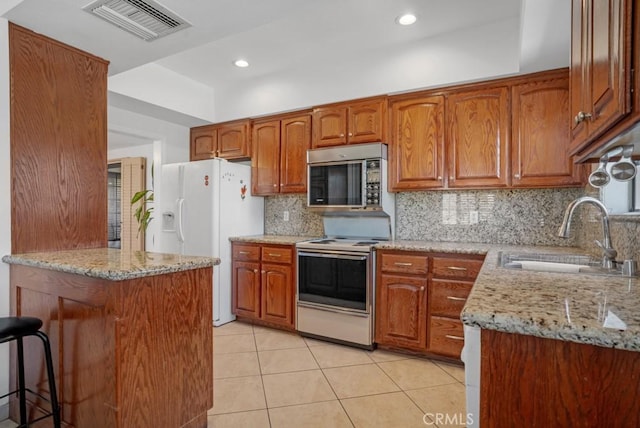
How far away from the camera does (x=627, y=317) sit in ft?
2.55

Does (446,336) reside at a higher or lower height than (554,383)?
lower

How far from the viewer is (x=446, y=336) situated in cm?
261

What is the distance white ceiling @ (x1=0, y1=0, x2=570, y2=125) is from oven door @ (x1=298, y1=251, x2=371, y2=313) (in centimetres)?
149

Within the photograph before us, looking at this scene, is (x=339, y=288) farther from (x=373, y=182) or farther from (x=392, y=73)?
(x=392, y=73)

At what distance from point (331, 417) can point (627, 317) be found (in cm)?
161

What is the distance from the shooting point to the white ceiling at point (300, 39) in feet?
6.15

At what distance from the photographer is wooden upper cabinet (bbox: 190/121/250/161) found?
3859mm

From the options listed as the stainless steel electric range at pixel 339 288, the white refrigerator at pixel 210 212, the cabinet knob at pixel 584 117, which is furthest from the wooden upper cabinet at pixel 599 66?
the white refrigerator at pixel 210 212

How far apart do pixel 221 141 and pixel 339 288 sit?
2.22m

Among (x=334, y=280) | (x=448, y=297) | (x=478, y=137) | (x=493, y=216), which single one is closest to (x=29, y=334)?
(x=334, y=280)

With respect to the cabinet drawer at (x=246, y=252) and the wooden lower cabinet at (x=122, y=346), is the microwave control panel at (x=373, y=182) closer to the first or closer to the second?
the cabinet drawer at (x=246, y=252)

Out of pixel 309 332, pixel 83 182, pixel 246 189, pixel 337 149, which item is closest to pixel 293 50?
pixel 337 149

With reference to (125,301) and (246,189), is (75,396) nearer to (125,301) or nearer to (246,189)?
(125,301)

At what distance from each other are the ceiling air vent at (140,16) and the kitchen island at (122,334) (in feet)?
4.29
